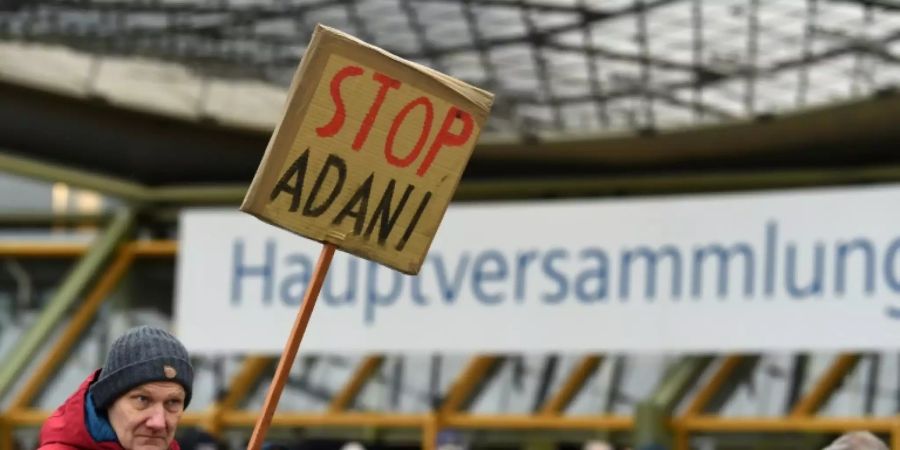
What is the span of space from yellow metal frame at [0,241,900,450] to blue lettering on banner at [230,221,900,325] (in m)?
2.51

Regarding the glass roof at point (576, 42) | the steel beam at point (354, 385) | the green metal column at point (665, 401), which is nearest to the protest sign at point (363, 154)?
the glass roof at point (576, 42)

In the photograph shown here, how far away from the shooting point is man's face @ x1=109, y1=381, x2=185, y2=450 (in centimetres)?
518

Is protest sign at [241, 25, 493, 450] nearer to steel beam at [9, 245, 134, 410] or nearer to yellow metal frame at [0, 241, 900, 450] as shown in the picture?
yellow metal frame at [0, 241, 900, 450]

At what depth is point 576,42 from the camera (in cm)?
2389

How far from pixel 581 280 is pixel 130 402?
1637 centimetres

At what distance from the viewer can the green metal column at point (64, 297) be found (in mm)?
26891

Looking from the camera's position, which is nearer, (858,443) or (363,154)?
(363,154)

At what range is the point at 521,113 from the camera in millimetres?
26547

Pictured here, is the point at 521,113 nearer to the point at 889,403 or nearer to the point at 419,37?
the point at 419,37

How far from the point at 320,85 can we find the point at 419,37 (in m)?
18.4

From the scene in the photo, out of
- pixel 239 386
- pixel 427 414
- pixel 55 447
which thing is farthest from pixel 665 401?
pixel 55 447

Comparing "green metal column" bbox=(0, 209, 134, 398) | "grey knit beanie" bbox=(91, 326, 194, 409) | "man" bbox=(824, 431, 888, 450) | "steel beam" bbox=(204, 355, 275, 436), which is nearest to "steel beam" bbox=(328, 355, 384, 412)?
"steel beam" bbox=(204, 355, 275, 436)

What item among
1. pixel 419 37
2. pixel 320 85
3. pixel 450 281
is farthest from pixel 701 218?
pixel 320 85

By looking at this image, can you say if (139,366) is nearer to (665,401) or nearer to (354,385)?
(665,401)
